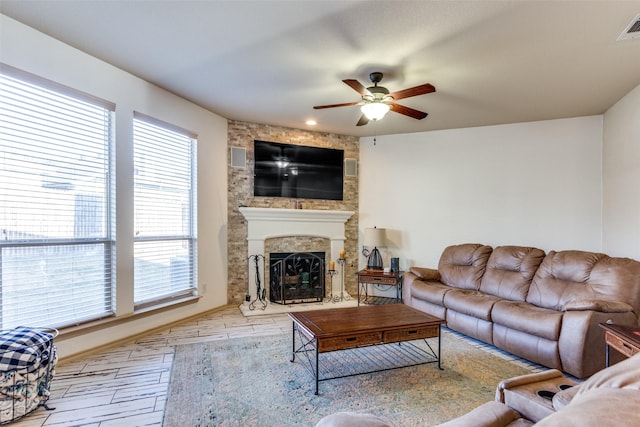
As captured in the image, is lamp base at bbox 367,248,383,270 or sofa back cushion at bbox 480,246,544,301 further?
lamp base at bbox 367,248,383,270

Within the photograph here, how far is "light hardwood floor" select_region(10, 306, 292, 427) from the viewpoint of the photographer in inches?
90.5

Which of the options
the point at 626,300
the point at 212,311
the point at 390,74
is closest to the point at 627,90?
the point at 626,300

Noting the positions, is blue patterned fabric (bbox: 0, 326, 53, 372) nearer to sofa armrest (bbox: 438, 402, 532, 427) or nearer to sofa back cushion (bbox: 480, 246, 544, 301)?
sofa armrest (bbox: 438, 402, 532, 427)

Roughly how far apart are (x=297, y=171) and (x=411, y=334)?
343 centimetres

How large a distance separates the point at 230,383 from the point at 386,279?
296cm

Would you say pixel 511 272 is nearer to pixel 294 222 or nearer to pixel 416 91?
pixel 416 91

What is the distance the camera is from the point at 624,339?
2152 mm

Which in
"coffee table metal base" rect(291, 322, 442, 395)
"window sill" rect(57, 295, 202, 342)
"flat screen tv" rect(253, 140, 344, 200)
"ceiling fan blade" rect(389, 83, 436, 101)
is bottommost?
"coffee table metal base" rect(291, 322, 442, 395)

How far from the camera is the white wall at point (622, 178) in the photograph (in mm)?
3625

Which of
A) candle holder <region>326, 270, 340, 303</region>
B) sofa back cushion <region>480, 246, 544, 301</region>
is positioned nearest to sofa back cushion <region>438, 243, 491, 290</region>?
sofa back cushion <region>480, 246, 544, 301</region>

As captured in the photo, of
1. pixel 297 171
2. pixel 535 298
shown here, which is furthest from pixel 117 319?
pixel 535 298

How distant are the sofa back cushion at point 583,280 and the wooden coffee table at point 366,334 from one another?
1.41 metres

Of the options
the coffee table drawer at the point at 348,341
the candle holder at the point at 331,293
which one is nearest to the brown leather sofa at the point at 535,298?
the candle holder at the point at 331,293

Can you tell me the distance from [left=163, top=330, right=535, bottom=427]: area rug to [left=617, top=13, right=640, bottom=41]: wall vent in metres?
2.90
